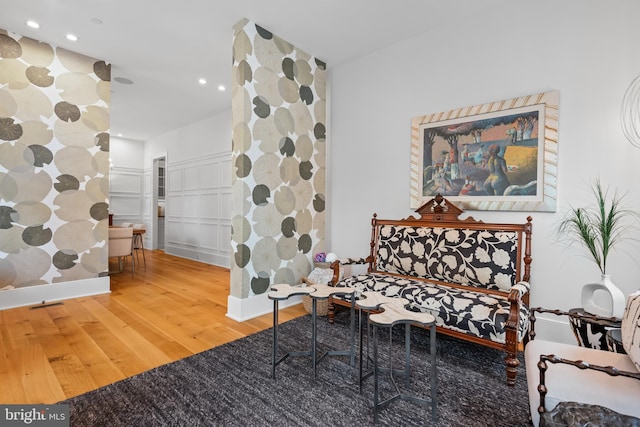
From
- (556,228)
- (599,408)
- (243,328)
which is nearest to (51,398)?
(243,328)

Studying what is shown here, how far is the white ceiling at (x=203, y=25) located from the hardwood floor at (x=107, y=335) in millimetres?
2989

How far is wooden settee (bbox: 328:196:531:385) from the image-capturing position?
210cm

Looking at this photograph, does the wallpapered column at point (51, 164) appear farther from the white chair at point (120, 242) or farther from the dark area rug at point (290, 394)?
the dark area rug at point (290, 394)

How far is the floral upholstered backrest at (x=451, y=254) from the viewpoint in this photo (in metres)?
2.54

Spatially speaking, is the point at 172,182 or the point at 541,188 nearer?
the point at 541,188

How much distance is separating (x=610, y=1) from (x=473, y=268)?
2.27 metres

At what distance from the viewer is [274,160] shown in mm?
3367

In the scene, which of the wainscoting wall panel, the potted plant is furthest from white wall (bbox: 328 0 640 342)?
the wainscoting wall panel

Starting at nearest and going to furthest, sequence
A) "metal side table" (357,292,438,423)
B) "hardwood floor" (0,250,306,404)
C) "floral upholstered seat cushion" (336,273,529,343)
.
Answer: "metal side table" (357,292,438,423), "hardwood floor" (0,250,306,404), "floral upholstered seat cushion" (336,273,529,343)

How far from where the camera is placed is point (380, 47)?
3.62 meters

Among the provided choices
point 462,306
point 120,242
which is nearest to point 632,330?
point 462,306

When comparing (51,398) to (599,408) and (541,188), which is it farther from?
(541,188)

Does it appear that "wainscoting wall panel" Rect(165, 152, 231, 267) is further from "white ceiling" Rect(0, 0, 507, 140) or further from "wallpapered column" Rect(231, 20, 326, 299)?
"wallpapered column" Rect(231, 20, 326, 299)

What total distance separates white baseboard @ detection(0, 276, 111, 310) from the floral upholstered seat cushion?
3.37 m
